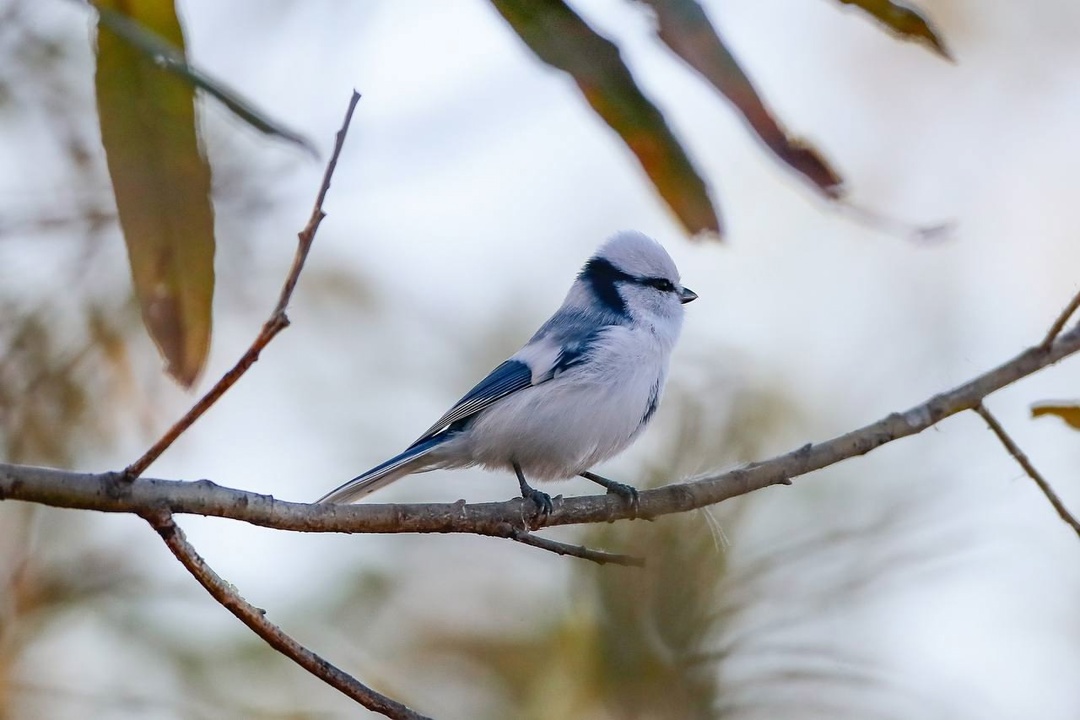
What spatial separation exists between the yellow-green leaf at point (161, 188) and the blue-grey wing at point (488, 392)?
137 cm

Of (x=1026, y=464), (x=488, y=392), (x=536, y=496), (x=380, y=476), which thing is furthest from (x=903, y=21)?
(x=488, y=392)

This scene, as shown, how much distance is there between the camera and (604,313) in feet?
8.46

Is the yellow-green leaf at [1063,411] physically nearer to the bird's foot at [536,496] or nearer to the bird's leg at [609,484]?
the bird's foot at [536,496]

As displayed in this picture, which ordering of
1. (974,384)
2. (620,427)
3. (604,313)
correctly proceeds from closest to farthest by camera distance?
1. (974,384)
2. (620,427)
3. (604,313)

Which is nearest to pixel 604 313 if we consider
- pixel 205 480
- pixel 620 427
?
pixel 620 427

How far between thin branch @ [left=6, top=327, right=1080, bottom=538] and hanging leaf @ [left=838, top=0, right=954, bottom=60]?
0.51 metres

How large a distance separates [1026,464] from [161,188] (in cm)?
102

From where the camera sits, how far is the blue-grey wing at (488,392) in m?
2.38

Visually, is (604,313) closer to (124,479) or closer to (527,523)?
(527,523)

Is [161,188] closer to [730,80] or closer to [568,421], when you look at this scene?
[730,80]

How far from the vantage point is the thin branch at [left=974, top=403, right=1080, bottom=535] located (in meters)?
1.27

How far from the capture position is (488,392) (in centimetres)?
241

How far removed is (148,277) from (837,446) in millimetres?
904

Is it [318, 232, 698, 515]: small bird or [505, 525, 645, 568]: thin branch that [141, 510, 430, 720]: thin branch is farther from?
[318, 232, 698, 515]: small bird
